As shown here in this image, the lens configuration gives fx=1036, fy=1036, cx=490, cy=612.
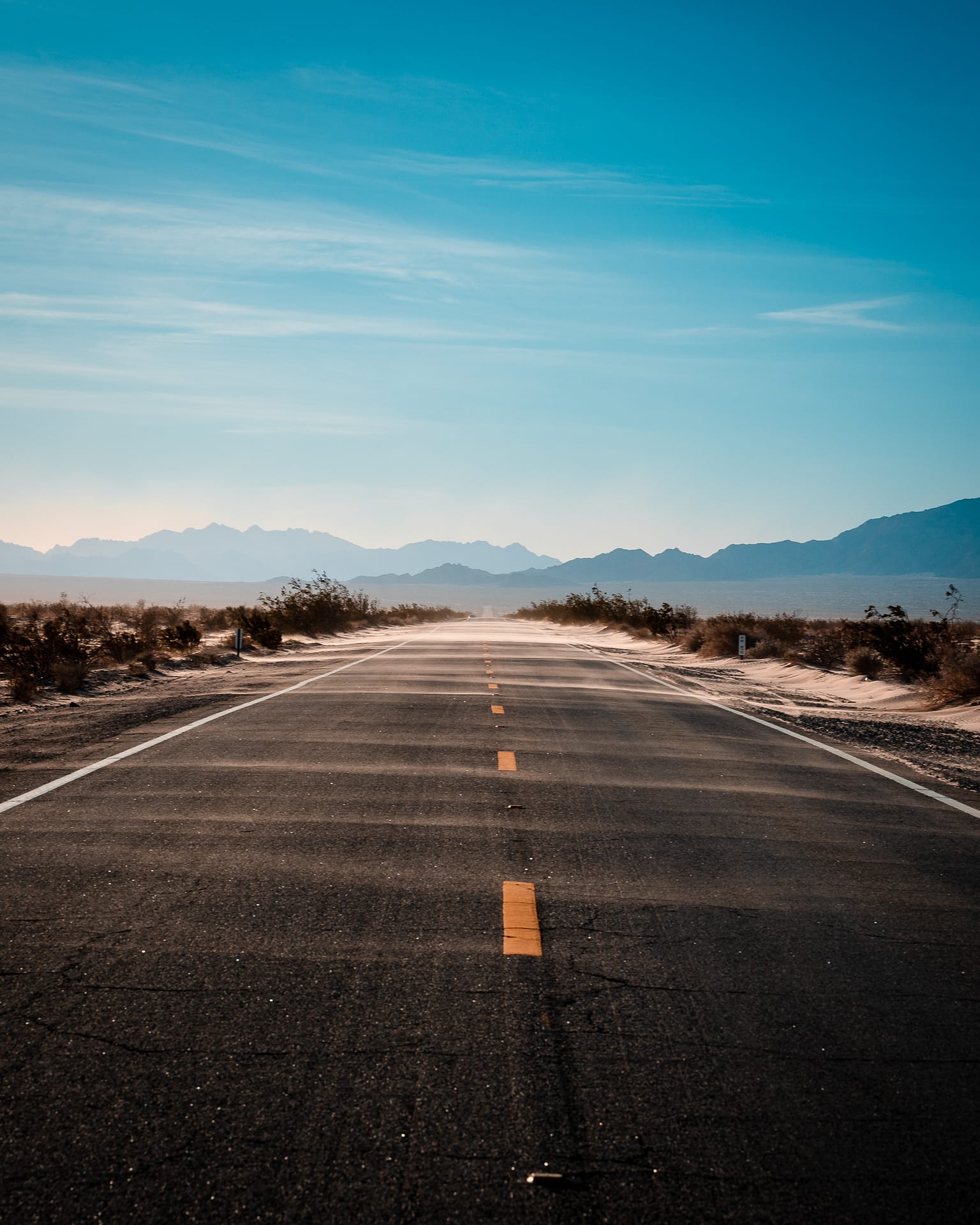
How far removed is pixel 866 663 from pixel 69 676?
17262 millimetres

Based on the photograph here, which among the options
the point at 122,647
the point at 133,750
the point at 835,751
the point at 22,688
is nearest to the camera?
the point at 133,750

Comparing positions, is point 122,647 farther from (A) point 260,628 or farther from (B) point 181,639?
(A) point 260,628

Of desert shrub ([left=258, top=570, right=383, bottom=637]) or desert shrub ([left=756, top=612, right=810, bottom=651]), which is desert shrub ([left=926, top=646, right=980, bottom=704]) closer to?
desert shrub ([left=756, top=612, right=810, bottom=651])

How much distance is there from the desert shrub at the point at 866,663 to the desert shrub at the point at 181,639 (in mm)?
16354

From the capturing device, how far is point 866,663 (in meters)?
24.2

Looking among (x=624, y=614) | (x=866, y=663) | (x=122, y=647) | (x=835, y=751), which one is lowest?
(x=835, y=751)

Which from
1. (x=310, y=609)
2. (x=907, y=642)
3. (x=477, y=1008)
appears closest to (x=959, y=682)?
(x=907, y=642)

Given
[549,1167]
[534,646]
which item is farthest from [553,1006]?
[534,646]

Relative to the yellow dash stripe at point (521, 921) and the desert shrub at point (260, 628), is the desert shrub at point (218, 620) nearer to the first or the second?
the desert shrub at point (260, 628)

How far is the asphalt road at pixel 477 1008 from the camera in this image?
9.65 feet

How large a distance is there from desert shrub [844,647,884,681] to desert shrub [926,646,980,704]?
16.7ft

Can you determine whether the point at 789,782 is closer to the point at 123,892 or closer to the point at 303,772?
the point at 303,772

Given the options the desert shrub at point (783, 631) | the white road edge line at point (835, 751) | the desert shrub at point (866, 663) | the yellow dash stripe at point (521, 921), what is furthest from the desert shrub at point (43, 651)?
the desert shrub at point (783, 631)

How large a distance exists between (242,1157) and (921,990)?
293 centimetres
